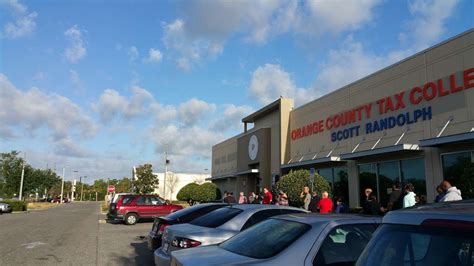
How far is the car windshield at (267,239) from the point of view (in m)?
4.39

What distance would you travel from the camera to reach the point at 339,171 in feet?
73.8

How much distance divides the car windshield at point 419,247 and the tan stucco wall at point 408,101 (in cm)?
1366


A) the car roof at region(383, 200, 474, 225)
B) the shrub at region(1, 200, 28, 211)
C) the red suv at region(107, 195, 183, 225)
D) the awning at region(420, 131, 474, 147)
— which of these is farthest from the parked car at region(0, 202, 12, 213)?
the car roof at region(383, 200, 474, 225)

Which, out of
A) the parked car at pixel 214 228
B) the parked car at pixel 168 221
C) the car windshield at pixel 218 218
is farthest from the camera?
the parked car at pixel 168 221

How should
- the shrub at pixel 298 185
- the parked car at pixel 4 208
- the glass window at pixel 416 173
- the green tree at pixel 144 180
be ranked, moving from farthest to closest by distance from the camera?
1. the green tree at pixel 144 180
2. the parked car at pixel 4 208
3. the shrub at pixel 298 185
4. the glass window at pixel 416 173

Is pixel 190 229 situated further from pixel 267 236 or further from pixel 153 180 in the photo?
pixel 153 180

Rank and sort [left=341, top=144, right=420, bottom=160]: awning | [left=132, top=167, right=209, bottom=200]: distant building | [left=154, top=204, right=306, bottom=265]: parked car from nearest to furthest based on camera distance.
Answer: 1. [left=154, top=204, right=306, bottom=265]: parked car
2. [left=341, top=144, right=420, bottom=160]: awning
3. [left=132, top=167, right=209, bottom=200]: distant building

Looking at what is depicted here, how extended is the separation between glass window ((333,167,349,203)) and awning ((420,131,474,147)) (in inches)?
260

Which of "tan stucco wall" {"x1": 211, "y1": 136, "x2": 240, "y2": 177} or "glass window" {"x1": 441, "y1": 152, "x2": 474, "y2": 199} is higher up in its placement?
"tan stucco wall" {"x1": 211, "y1": 136, "x2": 240, "y2": 177}

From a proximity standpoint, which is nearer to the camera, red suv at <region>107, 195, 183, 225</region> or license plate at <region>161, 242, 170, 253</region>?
license plate at <region>161, 242, 170, 253</region>

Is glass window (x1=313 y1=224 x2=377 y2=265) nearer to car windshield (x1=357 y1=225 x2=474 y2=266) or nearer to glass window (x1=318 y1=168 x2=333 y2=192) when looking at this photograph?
car windshield (x1=357 y1=225 x2=474 y2=266)

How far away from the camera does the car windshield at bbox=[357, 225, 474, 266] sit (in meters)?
2.24

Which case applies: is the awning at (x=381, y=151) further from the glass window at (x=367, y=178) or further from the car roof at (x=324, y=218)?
the car roof at (x=324, y=218)

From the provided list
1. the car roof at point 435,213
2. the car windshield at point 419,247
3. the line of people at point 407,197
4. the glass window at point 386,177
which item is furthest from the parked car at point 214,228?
the glass window at point 386,177
